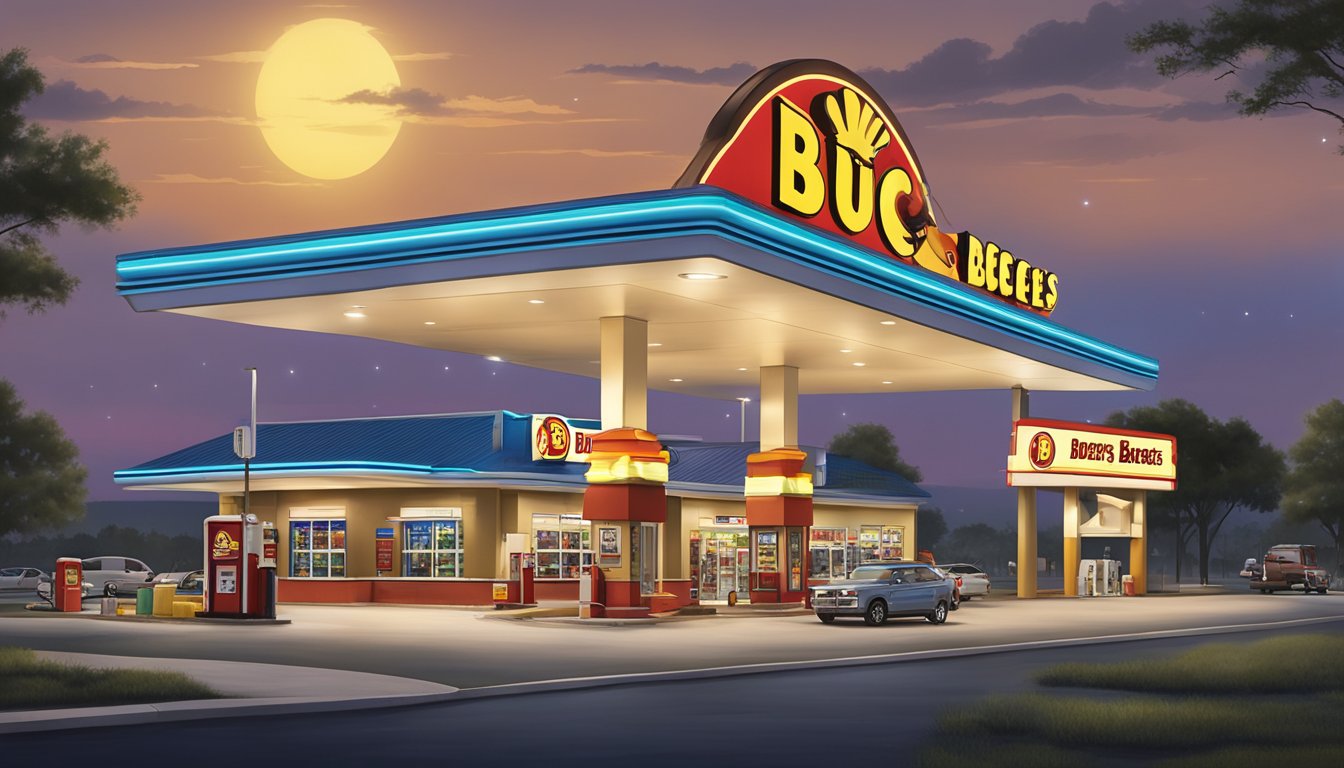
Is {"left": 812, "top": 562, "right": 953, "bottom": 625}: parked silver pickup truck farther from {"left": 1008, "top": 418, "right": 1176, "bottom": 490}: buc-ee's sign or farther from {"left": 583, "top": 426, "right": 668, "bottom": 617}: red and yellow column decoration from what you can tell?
{"left": 1008, "top": 418, "right": 1176, "bottom": 490}: buc-ee's sign

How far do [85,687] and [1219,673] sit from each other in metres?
14.3

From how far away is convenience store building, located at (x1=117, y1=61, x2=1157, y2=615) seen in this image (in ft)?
104

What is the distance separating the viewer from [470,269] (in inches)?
1256

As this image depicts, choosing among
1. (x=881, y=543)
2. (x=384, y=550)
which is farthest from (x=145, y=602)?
(x=881, y=543)

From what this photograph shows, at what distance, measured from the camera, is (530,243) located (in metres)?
31.0

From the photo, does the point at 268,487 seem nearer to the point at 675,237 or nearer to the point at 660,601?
the point at 660,601

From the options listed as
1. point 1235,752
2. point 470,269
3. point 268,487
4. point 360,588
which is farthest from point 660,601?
point 1235,752

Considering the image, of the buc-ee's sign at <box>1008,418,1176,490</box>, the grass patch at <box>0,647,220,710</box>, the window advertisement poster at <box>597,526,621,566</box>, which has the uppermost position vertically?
the buc-ee's sign at <box>1008,418,1176,490</box>

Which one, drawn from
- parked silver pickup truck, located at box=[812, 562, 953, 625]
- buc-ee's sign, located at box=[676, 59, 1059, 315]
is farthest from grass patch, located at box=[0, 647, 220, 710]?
parked silver pickup truck, located at box=[812, 562, 953, 625]

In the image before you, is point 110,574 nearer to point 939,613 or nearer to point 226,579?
point 226,579

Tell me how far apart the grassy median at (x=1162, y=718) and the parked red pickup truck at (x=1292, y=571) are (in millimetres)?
49773

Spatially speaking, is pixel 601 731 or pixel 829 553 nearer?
pixel 601 731

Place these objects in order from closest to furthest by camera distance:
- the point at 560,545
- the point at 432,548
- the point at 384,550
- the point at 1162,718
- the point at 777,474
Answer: the point at 1162,718 < the point at 777,474 < the point at 432,548 < the point at 384,550 < the point at 560,545

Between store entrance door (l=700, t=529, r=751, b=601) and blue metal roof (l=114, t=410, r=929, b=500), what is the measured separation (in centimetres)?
188
